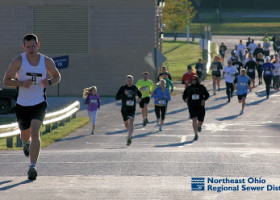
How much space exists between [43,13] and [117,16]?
158 inches

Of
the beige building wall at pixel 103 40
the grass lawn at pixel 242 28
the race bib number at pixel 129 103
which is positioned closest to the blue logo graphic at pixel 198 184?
the race bib number at pixel 129 103

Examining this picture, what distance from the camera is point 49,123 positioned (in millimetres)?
25438

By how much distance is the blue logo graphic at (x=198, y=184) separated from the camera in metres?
9.88

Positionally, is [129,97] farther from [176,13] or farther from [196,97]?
[176,13]

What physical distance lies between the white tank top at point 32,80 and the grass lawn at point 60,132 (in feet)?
36.2

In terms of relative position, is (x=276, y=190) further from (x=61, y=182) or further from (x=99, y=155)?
(x=99, y=155)

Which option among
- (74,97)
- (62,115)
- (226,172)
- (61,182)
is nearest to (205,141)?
(62,115)

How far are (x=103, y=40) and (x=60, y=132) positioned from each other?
53.5 ft

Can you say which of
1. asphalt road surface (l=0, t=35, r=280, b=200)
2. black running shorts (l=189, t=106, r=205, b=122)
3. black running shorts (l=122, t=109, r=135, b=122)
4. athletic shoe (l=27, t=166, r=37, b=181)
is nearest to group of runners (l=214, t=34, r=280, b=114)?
asphalt road surface (l=0, t=35, r=280, b=200)

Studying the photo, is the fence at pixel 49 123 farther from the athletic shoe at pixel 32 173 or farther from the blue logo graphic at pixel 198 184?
the blue logo graphic at pixel 198 184

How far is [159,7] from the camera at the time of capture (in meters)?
44.9

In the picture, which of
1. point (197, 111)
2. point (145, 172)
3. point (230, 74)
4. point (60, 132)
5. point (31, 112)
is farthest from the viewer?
point (230, 74)

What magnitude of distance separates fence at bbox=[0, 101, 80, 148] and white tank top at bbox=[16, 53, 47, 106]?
11.0 metres

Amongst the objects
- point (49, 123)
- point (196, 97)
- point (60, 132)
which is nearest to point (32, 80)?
point (196, 97)
